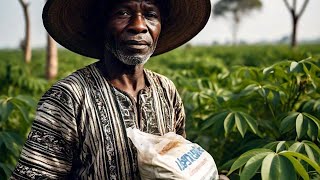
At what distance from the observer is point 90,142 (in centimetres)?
98

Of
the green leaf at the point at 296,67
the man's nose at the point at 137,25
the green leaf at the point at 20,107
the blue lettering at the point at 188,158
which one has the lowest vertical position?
the green leaf at the point at 20,107

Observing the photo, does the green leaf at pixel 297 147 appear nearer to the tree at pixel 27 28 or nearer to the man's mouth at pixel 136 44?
the man's mouth at pixel 136 44

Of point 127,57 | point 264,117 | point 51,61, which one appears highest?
point 127,57

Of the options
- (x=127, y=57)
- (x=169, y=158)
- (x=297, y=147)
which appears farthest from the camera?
(x=297, y=147)

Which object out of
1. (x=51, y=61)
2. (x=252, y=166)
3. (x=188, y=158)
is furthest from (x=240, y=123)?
(x=51, y=61)

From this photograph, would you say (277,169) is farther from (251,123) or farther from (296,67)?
(296,67)

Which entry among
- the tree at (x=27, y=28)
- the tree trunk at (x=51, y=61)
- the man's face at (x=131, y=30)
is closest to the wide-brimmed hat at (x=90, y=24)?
the man's face at (x=131, y=30)

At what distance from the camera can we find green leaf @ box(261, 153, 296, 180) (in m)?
0.99

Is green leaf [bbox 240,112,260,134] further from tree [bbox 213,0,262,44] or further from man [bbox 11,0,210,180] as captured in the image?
tree [bbox 213,0,262,44]

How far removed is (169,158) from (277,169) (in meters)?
0.28

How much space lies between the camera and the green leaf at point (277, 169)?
985 mm

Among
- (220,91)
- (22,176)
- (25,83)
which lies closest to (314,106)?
(220,91)

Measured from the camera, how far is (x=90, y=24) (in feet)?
3.68

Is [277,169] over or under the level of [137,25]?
under
